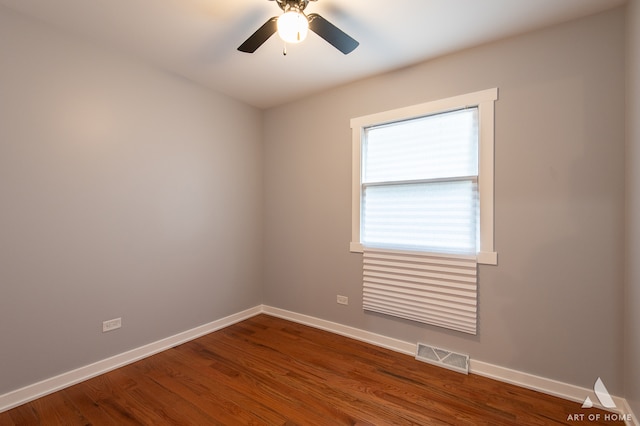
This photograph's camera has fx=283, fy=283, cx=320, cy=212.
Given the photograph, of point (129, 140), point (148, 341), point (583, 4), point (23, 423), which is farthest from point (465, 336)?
point (129, 140)

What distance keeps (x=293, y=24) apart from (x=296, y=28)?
0.03 metres

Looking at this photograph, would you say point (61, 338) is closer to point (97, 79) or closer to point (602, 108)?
point (97, 79)

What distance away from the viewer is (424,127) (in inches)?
106

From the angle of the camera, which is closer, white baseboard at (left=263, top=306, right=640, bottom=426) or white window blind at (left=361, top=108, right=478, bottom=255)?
white baseboard at (left=263, top=306, right=640, bottom=426)

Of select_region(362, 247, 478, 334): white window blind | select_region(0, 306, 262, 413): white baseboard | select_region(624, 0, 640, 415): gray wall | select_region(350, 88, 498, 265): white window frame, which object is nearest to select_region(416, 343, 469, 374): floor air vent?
select_region(362, 247, 478, 334): white window blind

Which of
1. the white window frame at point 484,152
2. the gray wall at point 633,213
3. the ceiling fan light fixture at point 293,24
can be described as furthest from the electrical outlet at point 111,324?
the gray wall at point 633,213

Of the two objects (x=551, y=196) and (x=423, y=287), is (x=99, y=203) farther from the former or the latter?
(x=551, y=196)

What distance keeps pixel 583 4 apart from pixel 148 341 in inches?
173

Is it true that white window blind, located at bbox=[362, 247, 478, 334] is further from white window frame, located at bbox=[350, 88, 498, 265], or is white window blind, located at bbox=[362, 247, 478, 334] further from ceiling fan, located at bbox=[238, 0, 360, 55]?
ceiling fan, located at bbox=[238, 0, 360, 55]

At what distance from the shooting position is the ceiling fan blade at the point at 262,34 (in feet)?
5.72

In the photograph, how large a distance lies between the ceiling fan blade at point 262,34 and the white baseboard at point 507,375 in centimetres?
280

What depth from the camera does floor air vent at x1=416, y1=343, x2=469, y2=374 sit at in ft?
7.90

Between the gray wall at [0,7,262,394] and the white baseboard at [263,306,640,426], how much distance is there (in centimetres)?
154

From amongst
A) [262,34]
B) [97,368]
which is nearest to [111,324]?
[97,368]
